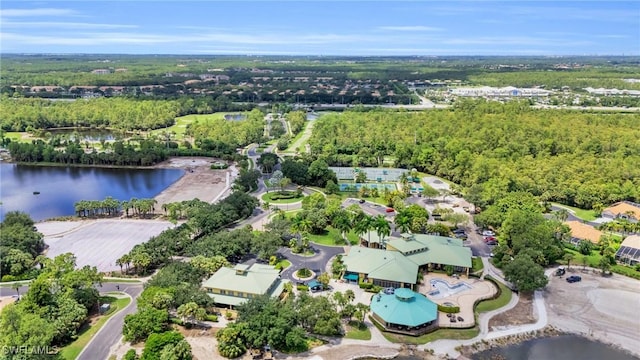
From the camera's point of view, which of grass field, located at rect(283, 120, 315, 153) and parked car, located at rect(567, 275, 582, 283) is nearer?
parked car, located at rect(567, 275, 582, 283)

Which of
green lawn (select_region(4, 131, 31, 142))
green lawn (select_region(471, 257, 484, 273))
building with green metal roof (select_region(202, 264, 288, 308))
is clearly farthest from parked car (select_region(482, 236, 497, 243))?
green lawn (select_region(4, 131, 31, 142))

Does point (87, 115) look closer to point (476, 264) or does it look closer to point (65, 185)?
point (65, 185)

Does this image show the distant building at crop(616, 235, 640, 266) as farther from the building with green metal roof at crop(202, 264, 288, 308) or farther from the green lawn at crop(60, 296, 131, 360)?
the green lawn at crop(60, 296, 131, 360)

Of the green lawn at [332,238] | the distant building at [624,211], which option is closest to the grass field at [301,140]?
the green lawn at [332,238]

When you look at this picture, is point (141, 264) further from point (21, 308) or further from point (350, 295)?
point (350, 295)

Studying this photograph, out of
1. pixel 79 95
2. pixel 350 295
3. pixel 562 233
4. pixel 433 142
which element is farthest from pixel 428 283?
pixel 79 95

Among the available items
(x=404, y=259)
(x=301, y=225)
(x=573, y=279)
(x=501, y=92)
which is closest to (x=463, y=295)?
(x=404, y=259)
